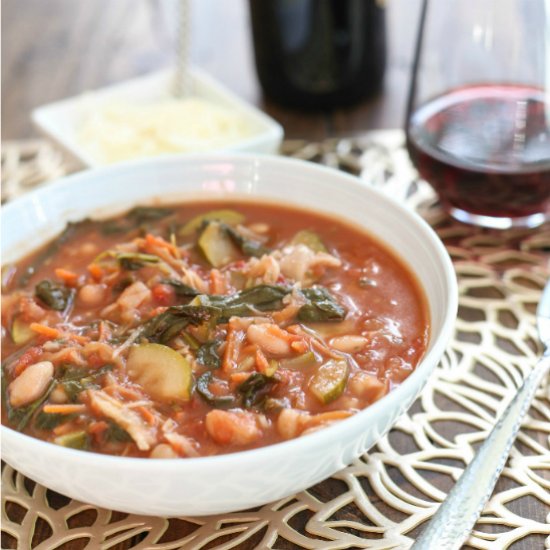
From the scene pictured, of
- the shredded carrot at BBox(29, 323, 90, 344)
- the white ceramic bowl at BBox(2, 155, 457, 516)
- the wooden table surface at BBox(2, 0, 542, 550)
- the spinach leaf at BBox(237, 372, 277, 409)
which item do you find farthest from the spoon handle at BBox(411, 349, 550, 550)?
the wooden table surface at BBox(2, 0, 542, 550)

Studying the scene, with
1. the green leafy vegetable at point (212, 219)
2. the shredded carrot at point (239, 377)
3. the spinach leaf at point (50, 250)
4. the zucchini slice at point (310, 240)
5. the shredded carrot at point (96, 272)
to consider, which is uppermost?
the shredded carrot at point (239, 377)

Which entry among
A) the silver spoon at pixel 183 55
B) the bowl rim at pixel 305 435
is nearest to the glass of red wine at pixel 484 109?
the bowl rim at pixel 305 435

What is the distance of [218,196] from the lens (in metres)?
3.54

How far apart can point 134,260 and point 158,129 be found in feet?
4.95

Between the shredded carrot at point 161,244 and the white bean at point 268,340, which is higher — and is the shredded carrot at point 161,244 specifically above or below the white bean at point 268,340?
below

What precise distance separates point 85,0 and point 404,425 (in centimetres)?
512

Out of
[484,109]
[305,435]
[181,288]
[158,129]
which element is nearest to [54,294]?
[181,288]

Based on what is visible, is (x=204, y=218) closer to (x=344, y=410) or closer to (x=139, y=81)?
(x=344, y=410)

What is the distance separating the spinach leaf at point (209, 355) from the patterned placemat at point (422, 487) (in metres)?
0.45

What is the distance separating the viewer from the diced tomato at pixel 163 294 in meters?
2.92

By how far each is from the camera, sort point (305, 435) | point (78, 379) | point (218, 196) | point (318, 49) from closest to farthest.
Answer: point (305, 435) → point (78, 379) → point (218, 196) → point (318, 49)

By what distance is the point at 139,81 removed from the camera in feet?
16.5

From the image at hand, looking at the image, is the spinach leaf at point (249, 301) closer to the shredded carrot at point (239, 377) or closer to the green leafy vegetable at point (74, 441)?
the shredded carrot at point (239, 377)

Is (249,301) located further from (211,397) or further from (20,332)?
(20,332)
